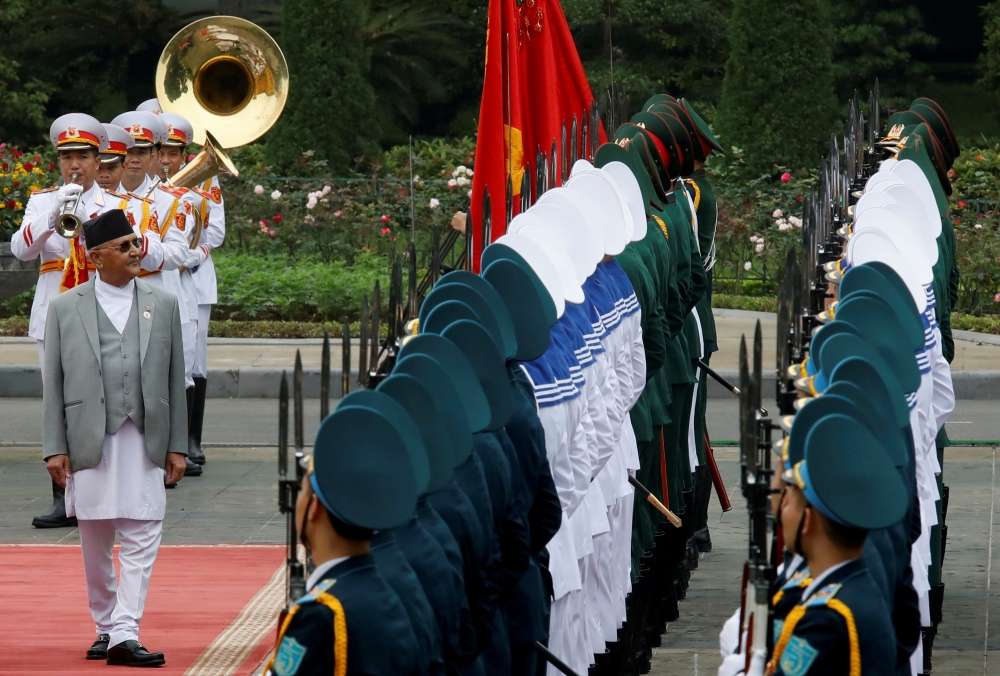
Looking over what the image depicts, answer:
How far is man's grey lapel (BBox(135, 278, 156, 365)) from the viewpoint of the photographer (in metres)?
6.10

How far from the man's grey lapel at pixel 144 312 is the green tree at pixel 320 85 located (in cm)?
1668

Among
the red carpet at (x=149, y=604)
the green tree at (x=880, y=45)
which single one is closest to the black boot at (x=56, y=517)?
the red carpet at (x=149, y=604)

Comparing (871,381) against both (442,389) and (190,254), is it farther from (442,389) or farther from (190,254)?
(190,254)

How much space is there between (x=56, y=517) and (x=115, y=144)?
180 cm

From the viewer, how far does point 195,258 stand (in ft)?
31.2

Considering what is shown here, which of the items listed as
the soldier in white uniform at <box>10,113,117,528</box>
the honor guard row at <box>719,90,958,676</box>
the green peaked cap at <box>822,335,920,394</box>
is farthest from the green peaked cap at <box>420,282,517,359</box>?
the soldier in white uniform at <box>10,113,117,528</box>

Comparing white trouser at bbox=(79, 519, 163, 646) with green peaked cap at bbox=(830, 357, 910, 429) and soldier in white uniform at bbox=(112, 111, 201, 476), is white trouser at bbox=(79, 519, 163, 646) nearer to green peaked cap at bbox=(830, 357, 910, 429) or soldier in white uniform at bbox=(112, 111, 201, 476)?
soldier in white uniform at bbox=(112, 111, 201, 476)

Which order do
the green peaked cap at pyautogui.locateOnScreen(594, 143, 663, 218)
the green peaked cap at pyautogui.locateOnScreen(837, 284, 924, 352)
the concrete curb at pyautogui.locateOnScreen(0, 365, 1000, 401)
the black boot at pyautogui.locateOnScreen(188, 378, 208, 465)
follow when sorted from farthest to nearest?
the concrete curb at pyautogui.locateOnScreen(0, 365, 1000, 401) → the black boot at pyautogui.locateOnScreen(188, 378, 208, 465) → the green peaked cap at pyautogui.locateOnScreen(594, 143, 663, 218) → the green peaked cap at pyautogui.locateOnScreen(837, 284, 924, 352)

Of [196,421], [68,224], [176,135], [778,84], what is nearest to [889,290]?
[68,224]

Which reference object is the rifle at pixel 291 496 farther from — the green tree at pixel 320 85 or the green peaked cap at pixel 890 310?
the green tree at pixel 320 85

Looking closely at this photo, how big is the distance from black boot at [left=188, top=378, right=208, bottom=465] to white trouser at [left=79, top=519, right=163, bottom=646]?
3742mm

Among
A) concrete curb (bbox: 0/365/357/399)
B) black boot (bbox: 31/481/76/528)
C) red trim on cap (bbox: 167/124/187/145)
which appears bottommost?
concrete curb (bbox: 0/365/357/399)

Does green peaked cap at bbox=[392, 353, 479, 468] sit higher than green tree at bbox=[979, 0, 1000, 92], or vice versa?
green tree at bbox=[979, 0, 1000, 92]

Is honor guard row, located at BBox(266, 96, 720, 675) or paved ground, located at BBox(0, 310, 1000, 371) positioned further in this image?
paved ground, located at BBox(0, 310, 1000, 371)
